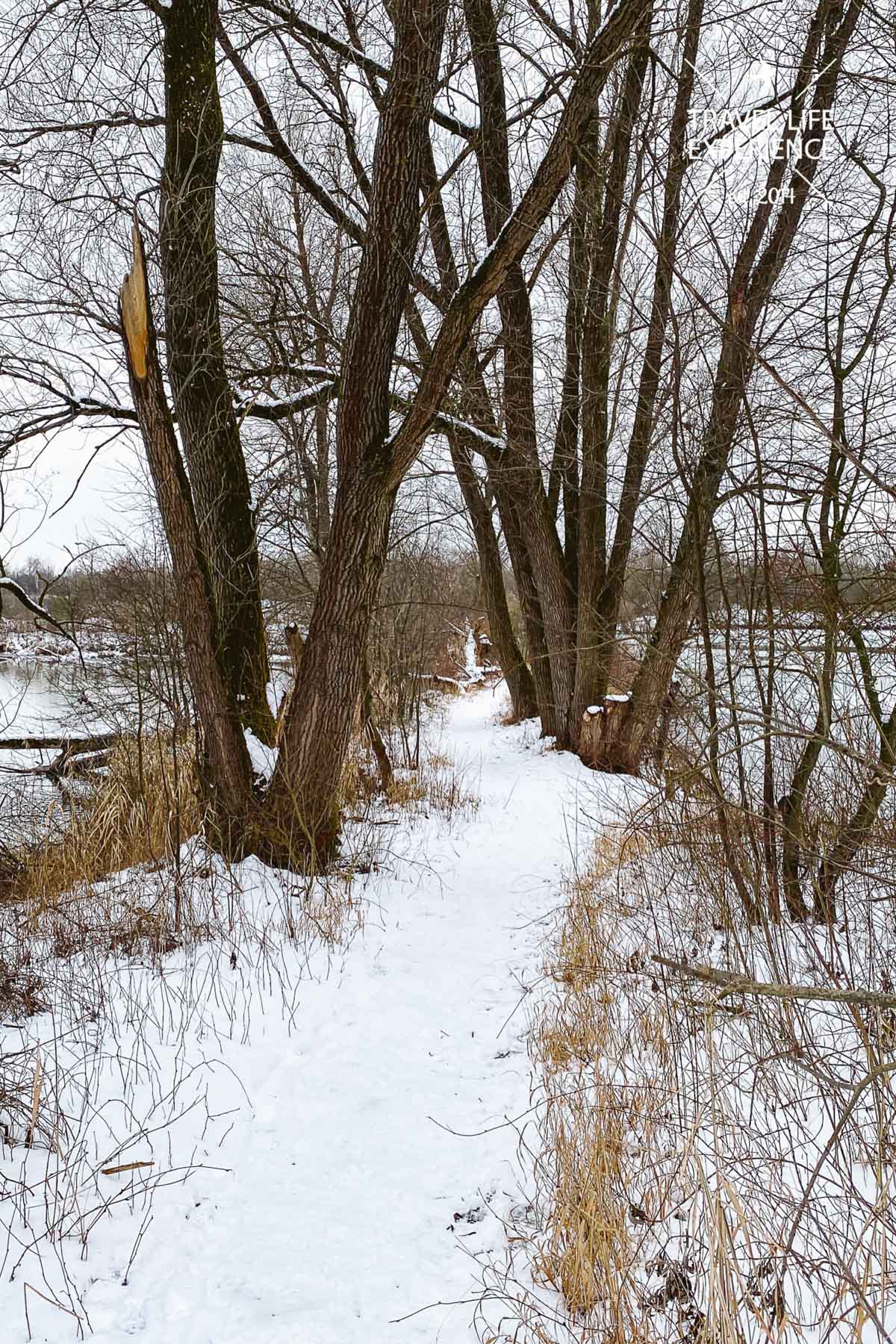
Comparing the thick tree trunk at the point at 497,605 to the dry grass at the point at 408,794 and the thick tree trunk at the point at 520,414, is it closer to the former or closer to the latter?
the thick tree trunk at the point at 520,414

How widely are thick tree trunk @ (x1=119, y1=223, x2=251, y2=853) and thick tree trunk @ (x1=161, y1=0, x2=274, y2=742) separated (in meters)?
0.26

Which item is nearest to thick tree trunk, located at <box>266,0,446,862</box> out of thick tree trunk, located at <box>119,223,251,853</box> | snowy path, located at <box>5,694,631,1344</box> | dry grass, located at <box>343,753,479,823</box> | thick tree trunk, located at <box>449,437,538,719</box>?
thick tree trunk, located at <box>119,223,251,853</box>

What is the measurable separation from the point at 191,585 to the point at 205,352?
1.52 meters

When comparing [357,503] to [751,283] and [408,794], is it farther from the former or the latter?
[408,794]

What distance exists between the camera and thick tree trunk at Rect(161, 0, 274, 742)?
15.1 feet

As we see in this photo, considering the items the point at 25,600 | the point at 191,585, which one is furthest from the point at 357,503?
the point at 25,600

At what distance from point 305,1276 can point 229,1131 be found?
0.66m

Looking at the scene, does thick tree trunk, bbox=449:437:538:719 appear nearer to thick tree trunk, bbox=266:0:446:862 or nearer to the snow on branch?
thick tree trunk, bbox=266:0:446:862

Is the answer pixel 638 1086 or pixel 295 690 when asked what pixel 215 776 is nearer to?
pixel 295 690

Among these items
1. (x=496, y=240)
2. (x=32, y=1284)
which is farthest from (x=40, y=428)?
(x=32, y=1284)

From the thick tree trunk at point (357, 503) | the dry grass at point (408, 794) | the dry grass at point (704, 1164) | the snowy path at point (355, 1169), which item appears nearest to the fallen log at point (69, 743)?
the dry grass at point (408, 794)

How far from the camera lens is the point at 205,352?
474 cm

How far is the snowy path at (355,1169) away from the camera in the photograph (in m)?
1.85

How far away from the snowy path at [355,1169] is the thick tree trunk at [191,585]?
130cm
